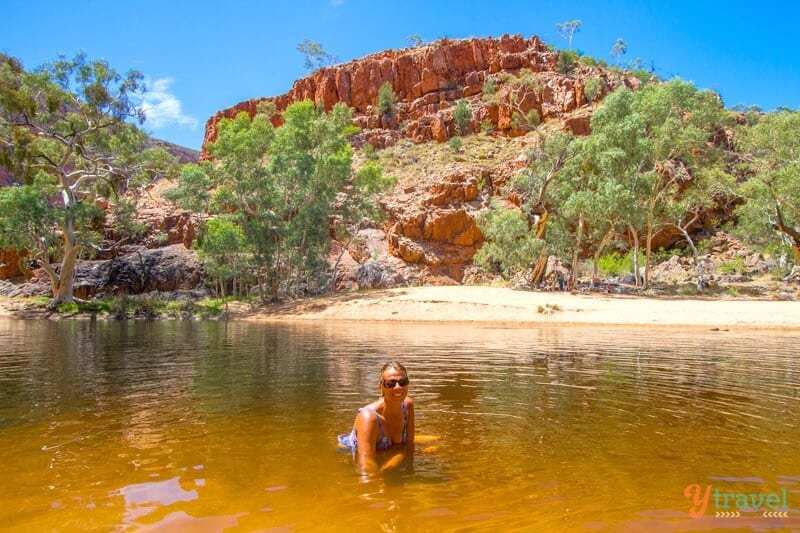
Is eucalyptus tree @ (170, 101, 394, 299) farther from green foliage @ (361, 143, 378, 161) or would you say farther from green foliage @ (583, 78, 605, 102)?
green foliage @ (583, 78, 605, 102)

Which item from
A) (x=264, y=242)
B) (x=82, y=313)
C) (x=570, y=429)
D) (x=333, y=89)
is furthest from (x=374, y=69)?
(x=570, y=429)

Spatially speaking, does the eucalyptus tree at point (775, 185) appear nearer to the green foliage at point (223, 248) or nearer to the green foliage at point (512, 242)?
the green foliage at point (512, 242)

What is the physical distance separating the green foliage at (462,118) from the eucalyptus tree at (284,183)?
32050 millimetres

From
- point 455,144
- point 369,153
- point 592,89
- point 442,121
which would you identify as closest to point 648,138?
point 455,144

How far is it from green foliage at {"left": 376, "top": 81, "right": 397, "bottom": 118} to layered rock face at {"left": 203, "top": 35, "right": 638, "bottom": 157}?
1.04 m

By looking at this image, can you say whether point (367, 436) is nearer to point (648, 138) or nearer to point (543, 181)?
point (648, 138)

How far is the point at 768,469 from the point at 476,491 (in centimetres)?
266

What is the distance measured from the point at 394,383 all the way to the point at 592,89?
67.6 metres

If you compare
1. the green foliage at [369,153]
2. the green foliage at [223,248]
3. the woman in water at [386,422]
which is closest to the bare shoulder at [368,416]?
the woman in water at [386,422]

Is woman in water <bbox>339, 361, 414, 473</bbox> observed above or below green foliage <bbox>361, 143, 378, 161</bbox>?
below

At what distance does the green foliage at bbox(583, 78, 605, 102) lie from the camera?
63.6 metres

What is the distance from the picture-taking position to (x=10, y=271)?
50812 mm

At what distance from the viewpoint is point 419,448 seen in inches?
205
